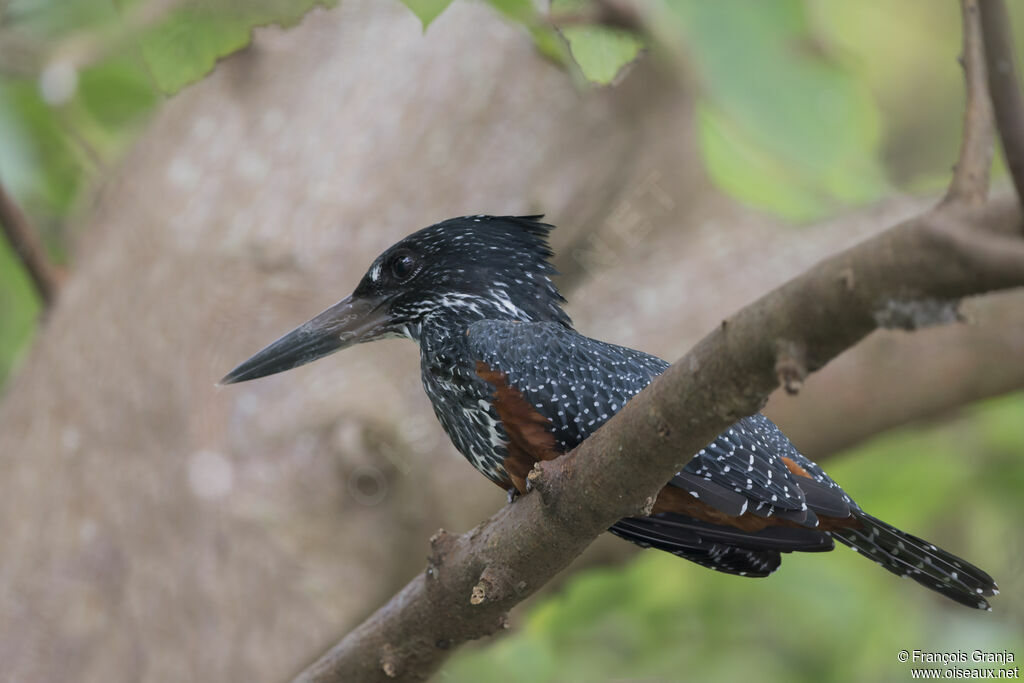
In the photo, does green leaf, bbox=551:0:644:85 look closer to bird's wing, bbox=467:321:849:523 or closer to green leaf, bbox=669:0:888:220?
green leaf, bbox=669:0:888:220

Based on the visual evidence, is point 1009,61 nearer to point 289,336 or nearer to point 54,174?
point 289,336

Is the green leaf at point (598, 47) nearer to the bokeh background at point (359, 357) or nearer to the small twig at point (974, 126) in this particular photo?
the small twig at point (974, 126)

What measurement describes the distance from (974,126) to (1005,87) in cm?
18

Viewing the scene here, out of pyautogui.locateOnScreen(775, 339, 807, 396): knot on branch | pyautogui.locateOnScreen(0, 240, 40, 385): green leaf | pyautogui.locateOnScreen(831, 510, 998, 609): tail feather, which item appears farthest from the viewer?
pyautogui.locateOnScreen(0, 240, 40, 385): green leaf

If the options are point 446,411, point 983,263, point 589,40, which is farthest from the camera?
point 446,411

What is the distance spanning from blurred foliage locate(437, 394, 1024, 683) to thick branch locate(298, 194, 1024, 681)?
1096 millimetres

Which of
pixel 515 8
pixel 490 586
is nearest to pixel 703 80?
pixel 515 8

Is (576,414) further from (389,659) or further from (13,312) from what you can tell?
(13,312)

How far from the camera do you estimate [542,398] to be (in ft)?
9.05

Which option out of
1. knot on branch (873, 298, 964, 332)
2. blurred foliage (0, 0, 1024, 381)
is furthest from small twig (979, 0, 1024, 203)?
blurred foliage (0, 0, 1024, 381)

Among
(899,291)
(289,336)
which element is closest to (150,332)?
(289,336)

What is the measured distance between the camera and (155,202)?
5270 mm

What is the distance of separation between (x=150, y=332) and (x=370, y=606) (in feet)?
5.30

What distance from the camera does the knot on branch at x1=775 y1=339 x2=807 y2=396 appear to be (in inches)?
65.2
